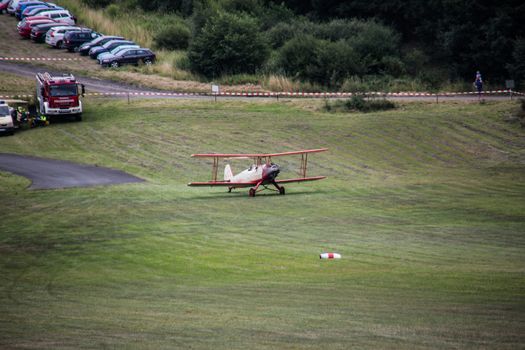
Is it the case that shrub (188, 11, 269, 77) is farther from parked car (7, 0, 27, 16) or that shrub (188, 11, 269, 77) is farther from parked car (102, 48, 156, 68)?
parked car (7, 0, 27, 16)

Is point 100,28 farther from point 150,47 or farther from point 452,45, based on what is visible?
point 452,45

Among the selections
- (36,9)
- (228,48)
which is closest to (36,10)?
(36,9)

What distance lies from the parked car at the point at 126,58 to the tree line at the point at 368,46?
12.5 feet

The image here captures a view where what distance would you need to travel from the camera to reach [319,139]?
4728cm

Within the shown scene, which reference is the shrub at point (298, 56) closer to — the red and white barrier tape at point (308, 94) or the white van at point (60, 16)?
the red and white barrier tape at point (308, 94)

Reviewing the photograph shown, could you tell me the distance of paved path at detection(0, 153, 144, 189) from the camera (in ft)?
125

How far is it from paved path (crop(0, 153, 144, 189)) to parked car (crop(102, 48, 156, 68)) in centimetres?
2570

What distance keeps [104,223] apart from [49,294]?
927 cm

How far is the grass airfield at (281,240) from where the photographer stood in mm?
16734

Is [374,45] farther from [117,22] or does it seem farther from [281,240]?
[281,240]

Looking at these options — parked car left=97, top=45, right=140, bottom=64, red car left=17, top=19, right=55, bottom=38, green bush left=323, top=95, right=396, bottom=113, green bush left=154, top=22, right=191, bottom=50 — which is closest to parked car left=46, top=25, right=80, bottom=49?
red car left=17, top=19, right=55, bottom=38

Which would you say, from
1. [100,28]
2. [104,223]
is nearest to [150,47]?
[100,28]

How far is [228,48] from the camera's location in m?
66.2

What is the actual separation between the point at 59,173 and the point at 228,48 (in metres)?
28.3
